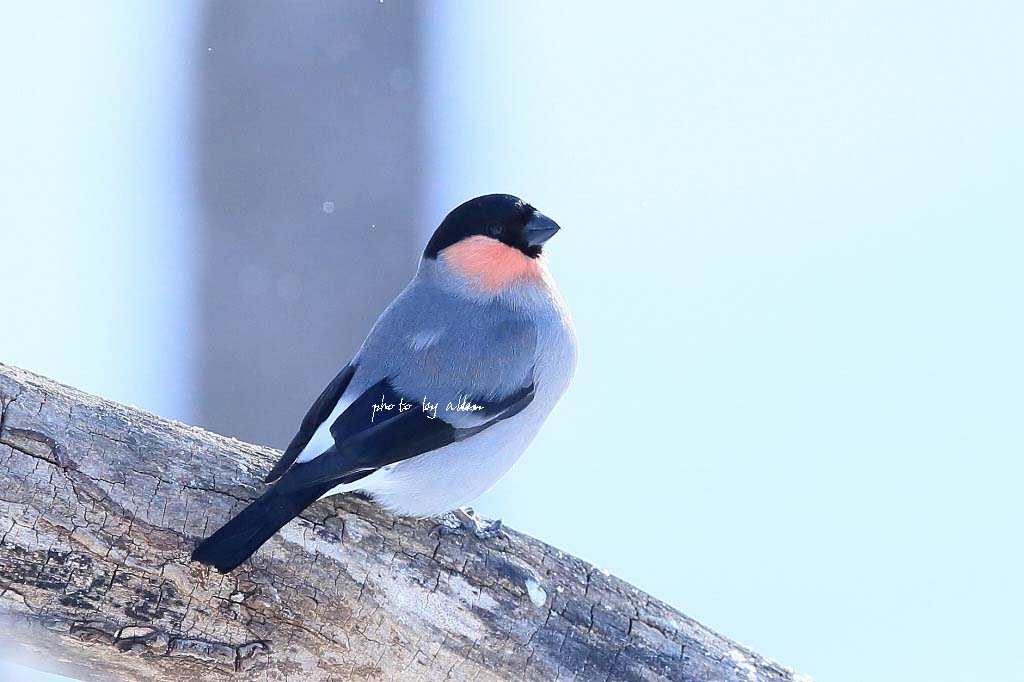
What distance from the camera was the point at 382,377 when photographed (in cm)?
289

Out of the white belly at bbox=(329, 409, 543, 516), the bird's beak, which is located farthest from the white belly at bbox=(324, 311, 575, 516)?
the bird's beak

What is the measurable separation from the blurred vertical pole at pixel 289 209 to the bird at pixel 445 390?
1.13 meters

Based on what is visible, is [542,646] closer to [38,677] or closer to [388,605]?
[388,605]

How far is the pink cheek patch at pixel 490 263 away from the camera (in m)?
3.34

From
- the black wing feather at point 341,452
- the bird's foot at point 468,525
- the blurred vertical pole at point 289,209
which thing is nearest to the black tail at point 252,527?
the black wing feather at point 341,452

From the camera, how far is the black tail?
2307 millimetres

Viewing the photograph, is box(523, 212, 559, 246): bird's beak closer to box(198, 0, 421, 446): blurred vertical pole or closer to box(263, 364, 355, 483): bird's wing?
box(263, 364, 355, 483): bird's wing

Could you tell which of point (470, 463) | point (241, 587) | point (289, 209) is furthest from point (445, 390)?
point (289, 209)

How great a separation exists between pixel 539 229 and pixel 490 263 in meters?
0.20

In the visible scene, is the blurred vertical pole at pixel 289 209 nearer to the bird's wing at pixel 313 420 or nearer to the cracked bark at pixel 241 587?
the bird's wing at pixel 313 420

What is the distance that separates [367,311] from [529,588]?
2.15 meters

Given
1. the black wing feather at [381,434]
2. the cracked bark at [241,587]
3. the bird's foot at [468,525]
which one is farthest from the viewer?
the bird's foot at [468,525]

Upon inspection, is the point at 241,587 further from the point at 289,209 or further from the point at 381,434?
the point at 289,209

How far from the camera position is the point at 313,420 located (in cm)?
285
